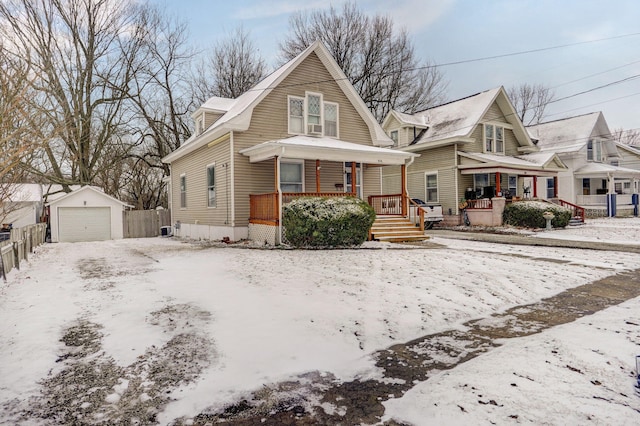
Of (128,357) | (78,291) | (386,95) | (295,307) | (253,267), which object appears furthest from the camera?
(386,95)

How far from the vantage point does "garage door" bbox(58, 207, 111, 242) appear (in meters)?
19.4

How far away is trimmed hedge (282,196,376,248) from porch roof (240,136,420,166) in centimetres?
180

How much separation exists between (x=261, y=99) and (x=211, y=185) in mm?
4187

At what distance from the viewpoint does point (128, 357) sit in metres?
3.77

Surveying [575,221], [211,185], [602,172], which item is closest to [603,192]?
[602,172]

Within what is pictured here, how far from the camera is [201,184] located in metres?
16.9

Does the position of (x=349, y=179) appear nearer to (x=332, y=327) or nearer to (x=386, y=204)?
(x=386, y=204)

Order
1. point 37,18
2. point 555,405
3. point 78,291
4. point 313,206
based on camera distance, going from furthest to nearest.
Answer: point 37,18
point 313,206
point 78,291
point 555,405

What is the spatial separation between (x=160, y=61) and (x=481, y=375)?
29.0 metres

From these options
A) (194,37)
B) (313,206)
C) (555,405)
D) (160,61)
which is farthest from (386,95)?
(555,405)

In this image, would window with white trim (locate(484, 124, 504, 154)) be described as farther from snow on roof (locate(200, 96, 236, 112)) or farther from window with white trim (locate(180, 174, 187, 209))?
window with white trim (locate(180, 174, 187, 209))

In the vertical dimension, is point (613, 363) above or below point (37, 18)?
below

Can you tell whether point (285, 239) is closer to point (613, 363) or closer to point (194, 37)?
point (613, 363)

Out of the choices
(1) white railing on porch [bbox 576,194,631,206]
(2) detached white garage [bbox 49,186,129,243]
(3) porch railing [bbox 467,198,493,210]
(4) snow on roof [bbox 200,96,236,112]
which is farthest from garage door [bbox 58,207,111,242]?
(1) white railing on porch [bbox 576,194,631,206]
